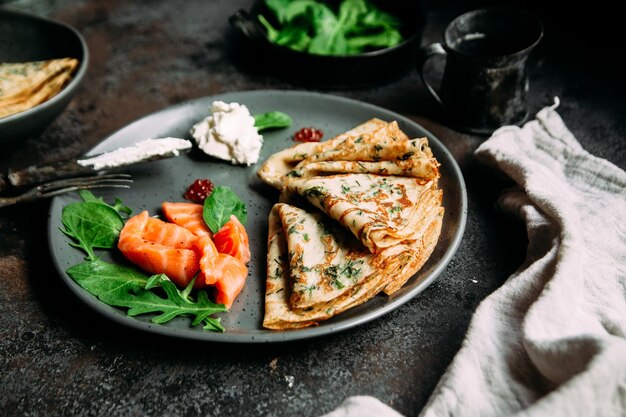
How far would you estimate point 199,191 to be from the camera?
239cm

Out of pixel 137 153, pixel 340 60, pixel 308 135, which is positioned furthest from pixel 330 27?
pixel 137 153

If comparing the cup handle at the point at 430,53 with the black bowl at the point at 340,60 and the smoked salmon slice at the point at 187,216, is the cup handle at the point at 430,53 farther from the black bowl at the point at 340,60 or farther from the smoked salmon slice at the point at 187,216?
the smoked salmon slice at the point at 187,216

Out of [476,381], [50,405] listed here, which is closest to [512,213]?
[476,381]

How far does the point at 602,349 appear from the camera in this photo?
1.54 meters

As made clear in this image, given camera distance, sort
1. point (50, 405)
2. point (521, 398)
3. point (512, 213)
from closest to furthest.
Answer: point (521, 398) < point (50, 405) < point (512, 213)

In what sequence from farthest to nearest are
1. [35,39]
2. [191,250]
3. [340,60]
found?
[35,39] → [340,60] → [191,250]

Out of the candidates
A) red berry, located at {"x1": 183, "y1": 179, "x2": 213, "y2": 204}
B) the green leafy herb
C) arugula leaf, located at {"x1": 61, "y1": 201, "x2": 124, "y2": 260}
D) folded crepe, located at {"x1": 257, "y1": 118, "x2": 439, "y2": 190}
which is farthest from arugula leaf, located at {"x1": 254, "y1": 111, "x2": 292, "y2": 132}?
arugula leaf, located at {"x1": 61, "y1": 201, "x2": 124, "y2": 260}

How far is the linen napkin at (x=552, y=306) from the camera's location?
5.02 ft

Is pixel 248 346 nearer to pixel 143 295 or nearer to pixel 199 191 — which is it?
pixel 143 295

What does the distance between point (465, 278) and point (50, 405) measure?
1.33 meters

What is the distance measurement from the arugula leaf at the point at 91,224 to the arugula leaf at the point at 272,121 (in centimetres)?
73

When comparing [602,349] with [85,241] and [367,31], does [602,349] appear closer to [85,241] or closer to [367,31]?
[85,241]

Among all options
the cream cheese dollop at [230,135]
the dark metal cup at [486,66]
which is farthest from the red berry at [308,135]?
the dark metal cup at [486,66]

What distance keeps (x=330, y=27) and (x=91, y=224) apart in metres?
1.55
